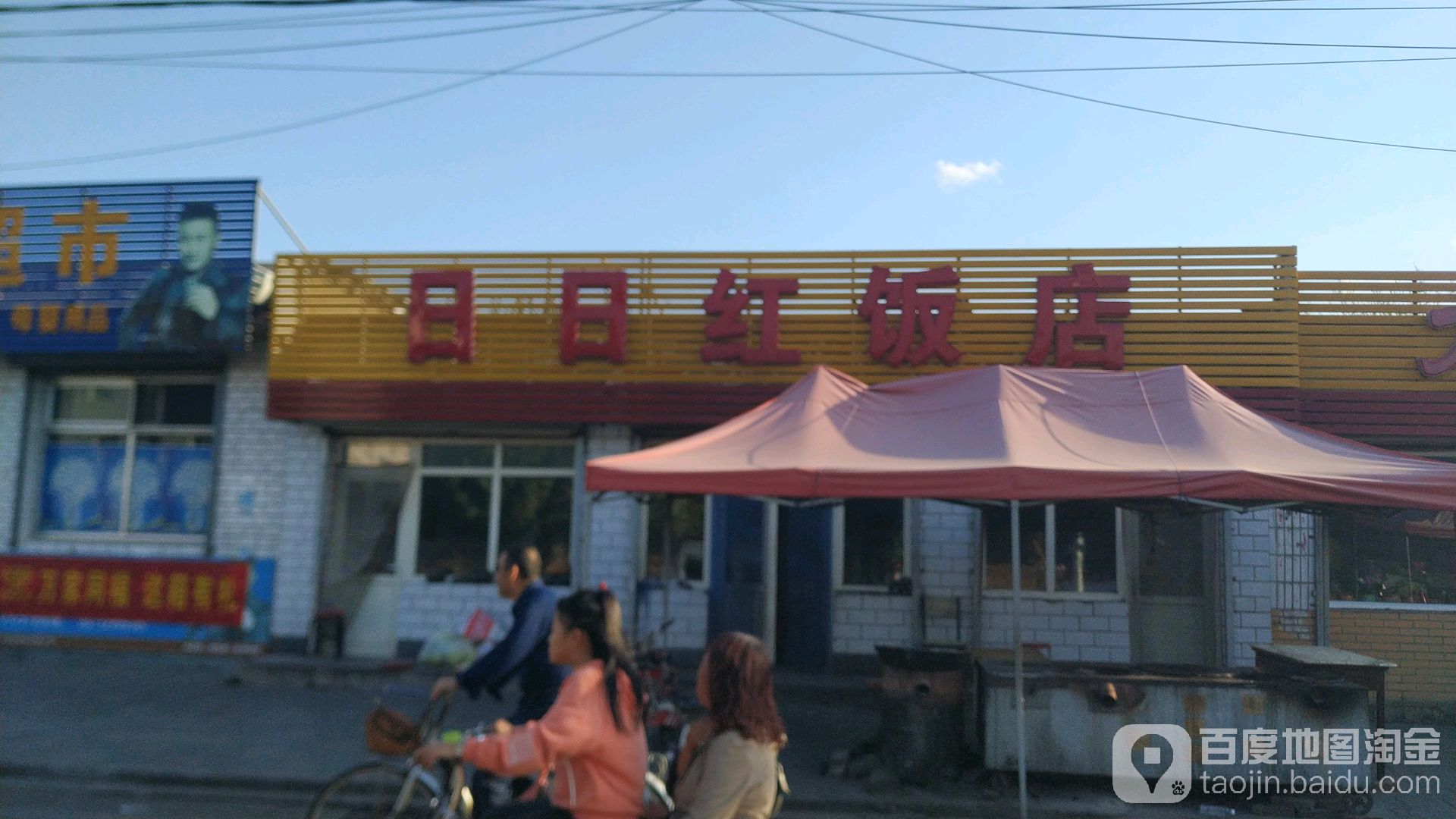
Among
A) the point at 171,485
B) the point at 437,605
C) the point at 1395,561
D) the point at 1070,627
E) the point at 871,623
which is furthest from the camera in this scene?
the point at 171,485

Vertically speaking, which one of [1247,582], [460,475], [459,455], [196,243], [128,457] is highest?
[196,243]

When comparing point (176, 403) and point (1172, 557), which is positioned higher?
point (176, 403)

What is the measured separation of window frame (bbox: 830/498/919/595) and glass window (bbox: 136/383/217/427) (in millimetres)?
7803

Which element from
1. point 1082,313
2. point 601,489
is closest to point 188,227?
point 601,489

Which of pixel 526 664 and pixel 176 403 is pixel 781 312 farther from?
pixel 176 403

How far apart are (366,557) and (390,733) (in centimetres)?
845

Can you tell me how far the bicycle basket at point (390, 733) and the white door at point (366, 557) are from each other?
8.29 meters

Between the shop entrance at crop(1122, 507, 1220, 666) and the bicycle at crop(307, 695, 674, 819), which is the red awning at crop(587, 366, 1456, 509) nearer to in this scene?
the bicycle at crop(307, 695, 674, 819)

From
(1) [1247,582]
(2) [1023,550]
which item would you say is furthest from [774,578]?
(1) [1247,582]

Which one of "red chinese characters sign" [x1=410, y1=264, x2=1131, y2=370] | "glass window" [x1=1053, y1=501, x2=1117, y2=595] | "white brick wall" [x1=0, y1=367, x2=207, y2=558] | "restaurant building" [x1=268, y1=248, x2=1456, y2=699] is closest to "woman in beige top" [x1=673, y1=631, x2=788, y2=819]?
"restaurant building" [x1=268, y1=248, x2=1456, y2=699]

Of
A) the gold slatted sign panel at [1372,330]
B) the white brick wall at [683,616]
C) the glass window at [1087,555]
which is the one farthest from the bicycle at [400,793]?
the gold slatted sign panel at [1372,330]

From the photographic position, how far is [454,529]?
1219 centimetres

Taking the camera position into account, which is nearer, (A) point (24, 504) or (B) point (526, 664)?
(B) point (526, 664)

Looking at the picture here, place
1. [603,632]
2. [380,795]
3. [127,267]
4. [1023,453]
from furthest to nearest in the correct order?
[127,267] → [1023,453] → [380,795] → [603,632]
